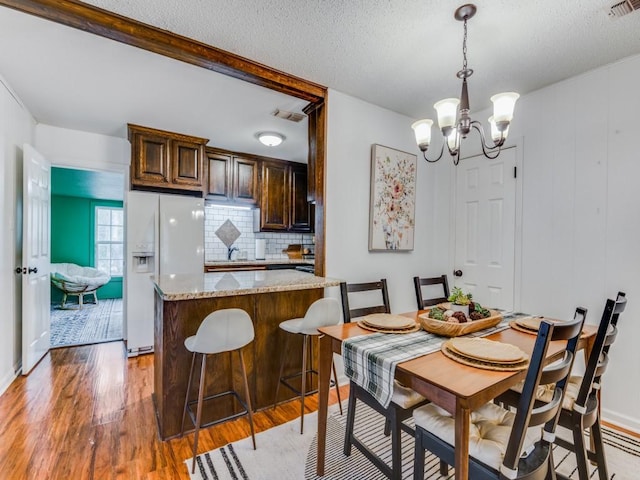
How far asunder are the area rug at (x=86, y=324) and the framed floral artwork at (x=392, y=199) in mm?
3647

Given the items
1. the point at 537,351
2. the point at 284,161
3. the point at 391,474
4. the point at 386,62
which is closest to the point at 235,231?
the point at 284,161

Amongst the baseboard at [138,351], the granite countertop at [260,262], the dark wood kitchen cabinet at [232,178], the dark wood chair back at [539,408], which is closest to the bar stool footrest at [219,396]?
the dark wood chair back at [539,408]

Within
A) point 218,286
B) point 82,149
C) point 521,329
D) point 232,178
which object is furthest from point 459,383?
point 82,149

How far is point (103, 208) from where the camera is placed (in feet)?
23.4

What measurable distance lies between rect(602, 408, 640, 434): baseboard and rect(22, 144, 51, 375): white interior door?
4.76 m

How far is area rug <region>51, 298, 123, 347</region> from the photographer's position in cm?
405

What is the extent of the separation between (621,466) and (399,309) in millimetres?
1786

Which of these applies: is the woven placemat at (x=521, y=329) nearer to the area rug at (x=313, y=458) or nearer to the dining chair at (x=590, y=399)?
the dining chair at (x=590, y=399)

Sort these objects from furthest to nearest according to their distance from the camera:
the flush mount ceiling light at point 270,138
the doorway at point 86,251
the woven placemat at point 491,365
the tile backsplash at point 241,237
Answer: the doorway at point 86,251
the tile backsplash at point 241,237
the flush mount ceiling light at point 270,138
the woven placemat at point 491,365

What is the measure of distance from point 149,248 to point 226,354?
2083 mm

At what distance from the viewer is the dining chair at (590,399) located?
134cm

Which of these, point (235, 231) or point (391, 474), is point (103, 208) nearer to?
point (235, 231)

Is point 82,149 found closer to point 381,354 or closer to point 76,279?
point 76,279

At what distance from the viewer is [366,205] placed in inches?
118
